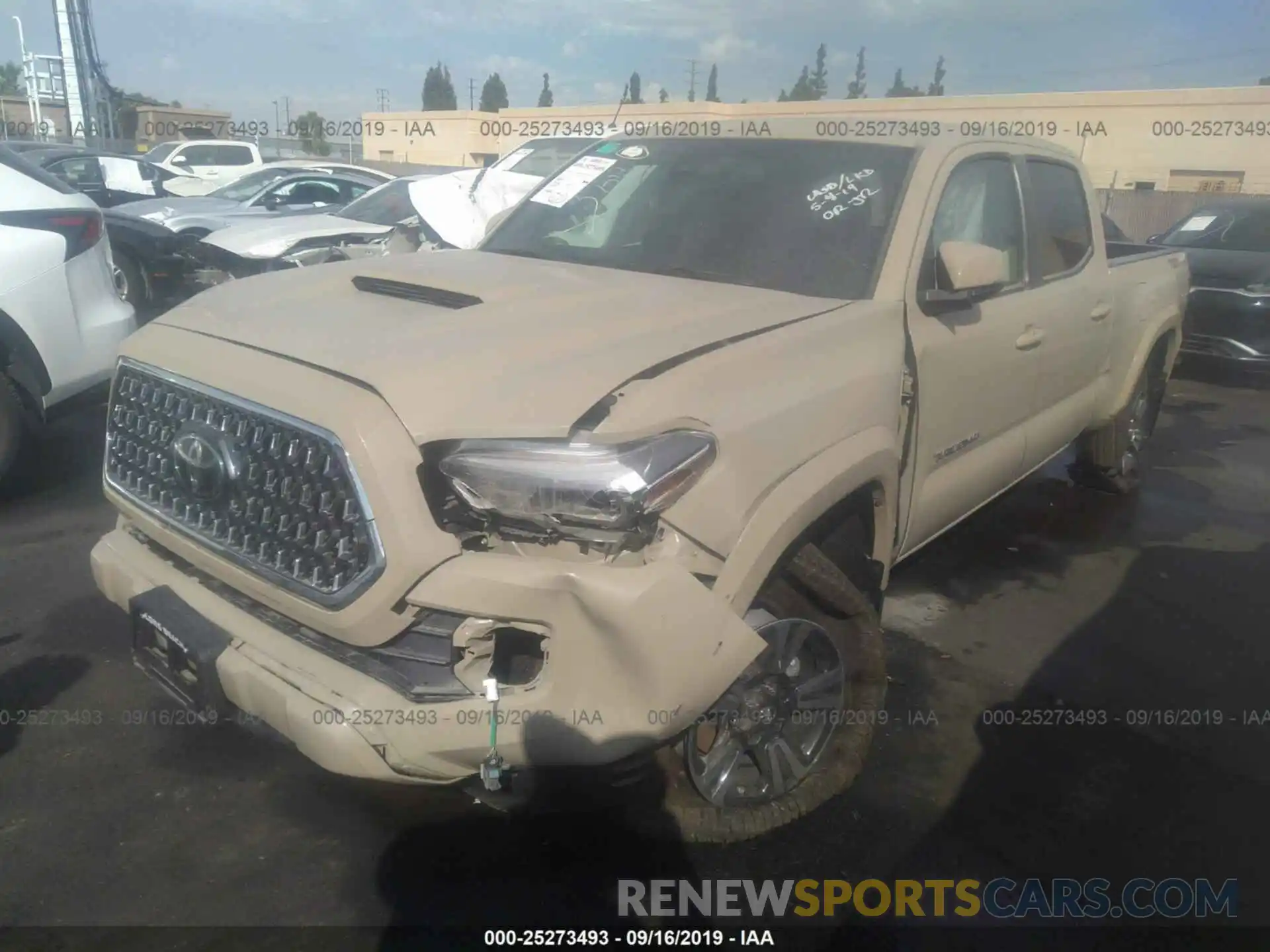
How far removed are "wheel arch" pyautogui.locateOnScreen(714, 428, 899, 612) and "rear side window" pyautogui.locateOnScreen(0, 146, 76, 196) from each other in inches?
168

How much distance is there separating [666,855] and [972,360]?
6.36 ft

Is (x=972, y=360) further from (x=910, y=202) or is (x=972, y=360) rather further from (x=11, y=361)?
(x=11, y=361)

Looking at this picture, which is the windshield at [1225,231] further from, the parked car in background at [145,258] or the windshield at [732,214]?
the parked car in background at [145,258]

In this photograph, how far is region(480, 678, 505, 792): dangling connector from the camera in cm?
211

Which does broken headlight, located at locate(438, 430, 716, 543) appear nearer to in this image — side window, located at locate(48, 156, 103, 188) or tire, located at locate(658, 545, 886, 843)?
tire, located at locate(658, 545, 886, 843)

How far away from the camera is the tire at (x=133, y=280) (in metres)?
7.79

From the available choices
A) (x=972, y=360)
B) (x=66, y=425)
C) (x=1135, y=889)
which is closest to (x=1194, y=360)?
(x=972, y=360)

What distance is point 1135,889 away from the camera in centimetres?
269

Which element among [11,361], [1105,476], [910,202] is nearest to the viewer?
[910,202]

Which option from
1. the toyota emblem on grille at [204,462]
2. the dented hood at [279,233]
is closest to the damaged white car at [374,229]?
the dented hood at [279,233]

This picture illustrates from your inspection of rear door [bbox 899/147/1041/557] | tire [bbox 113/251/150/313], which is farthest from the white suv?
rear door [bbox 899/147/1041/557]

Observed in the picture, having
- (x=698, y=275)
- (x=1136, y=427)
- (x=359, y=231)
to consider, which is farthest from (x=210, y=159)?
(x=698, y=275)

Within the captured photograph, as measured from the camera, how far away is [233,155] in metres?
20.8

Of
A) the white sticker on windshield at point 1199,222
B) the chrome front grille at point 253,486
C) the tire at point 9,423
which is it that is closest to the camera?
the chrome front grille at point 253,486
